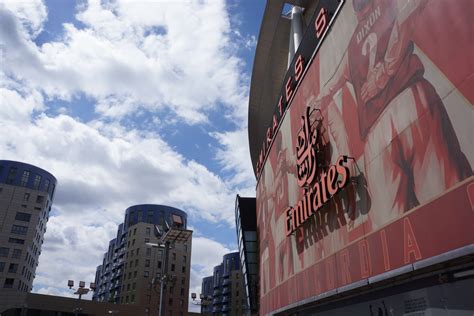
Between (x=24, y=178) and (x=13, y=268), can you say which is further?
(x=24, y=178)

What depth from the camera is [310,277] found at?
20.8m

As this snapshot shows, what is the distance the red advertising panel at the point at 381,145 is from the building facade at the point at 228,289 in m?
138

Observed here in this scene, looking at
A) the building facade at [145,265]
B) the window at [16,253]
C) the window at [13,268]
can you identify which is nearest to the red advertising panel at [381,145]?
the window at [13,268]

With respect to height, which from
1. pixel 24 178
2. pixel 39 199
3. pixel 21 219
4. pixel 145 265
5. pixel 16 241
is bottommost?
pixel 145 265

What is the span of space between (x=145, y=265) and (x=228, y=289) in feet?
170

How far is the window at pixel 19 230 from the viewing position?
10269 centimetres

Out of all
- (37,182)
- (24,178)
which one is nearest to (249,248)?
(37,182)

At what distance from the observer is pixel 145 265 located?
121 metres

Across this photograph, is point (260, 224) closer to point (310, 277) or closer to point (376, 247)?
point (310, 277)

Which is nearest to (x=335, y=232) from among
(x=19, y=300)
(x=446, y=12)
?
(x=446, y=12)

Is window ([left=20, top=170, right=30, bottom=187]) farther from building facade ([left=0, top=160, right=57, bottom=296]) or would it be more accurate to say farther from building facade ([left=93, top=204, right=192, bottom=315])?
building facade ([left=93, top=204, right=192, bottom=315])

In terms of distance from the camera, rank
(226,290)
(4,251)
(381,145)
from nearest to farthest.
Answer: (381,145) → (4,251) → (226,290)

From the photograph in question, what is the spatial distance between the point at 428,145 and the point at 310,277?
11.3 meters

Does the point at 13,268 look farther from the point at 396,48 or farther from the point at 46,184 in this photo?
the point at 396,48
